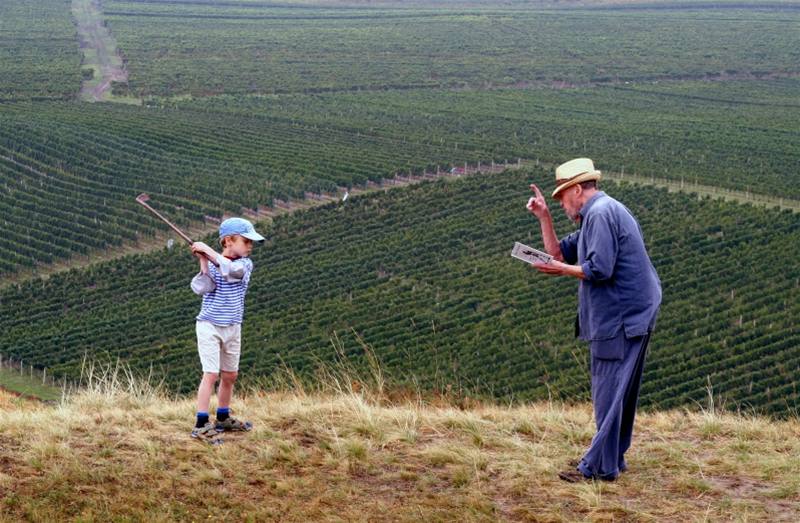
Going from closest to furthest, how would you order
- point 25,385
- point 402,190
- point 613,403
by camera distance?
point 613,403
point 25,385
point 402,190

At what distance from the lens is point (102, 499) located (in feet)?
21.4

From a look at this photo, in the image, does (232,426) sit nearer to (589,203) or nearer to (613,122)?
(589,203)

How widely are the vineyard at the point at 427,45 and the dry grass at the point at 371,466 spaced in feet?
221

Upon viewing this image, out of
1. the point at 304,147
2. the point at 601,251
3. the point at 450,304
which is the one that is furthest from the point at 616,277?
the point at 304,147

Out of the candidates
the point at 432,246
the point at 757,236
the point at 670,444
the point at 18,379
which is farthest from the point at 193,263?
the point at 670,444

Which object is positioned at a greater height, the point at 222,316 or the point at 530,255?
the point at 530,255

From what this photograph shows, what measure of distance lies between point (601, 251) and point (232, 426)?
8.86 feet

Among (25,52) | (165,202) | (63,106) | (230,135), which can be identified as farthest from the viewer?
(25,52)

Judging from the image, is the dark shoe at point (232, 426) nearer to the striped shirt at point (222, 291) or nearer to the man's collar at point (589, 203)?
the striped shirt at point (222, 291)

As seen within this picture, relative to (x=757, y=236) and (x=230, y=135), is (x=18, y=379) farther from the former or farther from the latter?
(x=230, y=135)

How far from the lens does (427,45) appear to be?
99.6m

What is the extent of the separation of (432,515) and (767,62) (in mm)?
89243

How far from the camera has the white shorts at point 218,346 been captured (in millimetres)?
7504

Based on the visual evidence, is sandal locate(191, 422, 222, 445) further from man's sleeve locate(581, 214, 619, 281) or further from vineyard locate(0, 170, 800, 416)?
vineyard locate(0, 170, 800, 416)
